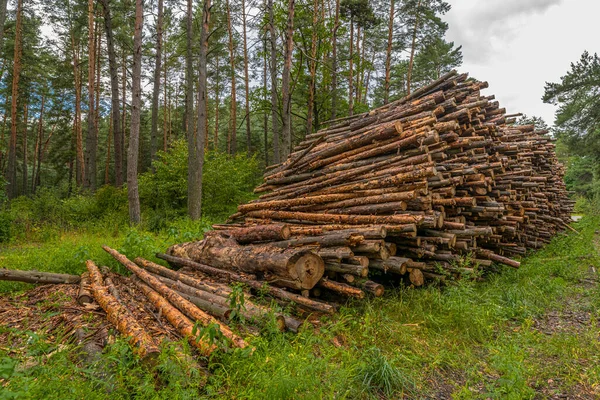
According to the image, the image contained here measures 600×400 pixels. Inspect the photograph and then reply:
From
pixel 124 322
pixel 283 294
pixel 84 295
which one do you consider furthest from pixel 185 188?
pixel 124 322

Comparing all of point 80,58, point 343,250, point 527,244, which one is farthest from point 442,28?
point 80,58

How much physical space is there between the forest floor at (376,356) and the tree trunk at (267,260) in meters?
0.66

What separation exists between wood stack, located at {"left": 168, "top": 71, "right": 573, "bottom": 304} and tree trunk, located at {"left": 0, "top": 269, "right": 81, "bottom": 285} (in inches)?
70.2

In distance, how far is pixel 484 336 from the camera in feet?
13.4

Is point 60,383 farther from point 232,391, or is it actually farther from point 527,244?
point 527,244

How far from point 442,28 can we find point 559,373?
21.6m

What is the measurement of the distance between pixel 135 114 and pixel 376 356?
10827 mm

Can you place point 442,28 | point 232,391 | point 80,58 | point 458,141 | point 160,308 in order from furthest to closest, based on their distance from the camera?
1. point 80,58
2. point 442,28
3. point 458,141
4. point 160,308
5. point 232,391

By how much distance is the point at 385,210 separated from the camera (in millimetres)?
5121

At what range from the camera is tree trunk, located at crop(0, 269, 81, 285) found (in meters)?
4.76

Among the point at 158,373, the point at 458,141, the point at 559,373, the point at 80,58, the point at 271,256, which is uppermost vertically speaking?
the point at 80,58

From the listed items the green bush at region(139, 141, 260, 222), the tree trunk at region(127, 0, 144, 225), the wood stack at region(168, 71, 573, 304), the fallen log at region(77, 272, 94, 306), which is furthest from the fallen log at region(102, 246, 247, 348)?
the green bush at region(139, 141, 260, 222)

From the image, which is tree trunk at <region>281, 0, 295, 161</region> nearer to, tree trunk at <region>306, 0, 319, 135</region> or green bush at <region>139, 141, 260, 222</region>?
green bush at <region>139, 141, 260, 222</region>

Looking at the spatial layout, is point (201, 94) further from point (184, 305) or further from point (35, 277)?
point (184, 305)
